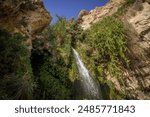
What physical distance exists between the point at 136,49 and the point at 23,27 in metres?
7.78

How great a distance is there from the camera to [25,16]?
13.4 m

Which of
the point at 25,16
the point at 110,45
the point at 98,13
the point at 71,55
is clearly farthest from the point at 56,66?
the point at 98,13

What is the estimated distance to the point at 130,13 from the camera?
20094 mm

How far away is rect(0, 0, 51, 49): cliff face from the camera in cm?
1142

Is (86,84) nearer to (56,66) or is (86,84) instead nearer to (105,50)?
(56,66)

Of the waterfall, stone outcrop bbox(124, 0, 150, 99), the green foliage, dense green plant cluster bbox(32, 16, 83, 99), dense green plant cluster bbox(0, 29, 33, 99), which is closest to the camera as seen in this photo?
dense green plant cluster bbox(0, 29, 33, 99)

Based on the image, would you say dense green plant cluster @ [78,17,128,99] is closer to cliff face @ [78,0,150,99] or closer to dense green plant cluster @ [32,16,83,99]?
cliff face @ [78,0,150,99]

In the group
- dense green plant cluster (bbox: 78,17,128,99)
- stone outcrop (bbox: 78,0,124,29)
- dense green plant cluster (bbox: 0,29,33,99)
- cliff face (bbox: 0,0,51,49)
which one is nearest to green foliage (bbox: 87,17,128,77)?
dense green plant cluster (bbox: 78,17,128,99)

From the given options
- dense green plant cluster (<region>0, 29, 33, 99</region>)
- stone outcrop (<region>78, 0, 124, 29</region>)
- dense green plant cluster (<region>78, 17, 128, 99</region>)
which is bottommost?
dense green plant cluster (<region>0, 29, 33, 99</region>)

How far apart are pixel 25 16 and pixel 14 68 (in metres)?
3.25

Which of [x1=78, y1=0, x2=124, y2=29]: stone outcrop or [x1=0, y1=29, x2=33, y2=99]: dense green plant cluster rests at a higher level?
[x1=78, y1=0, x2=124, y2=29]: stone outcrop

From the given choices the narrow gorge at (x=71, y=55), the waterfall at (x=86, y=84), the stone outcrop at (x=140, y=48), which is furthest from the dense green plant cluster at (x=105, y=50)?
the stone outcrop at (x=140, y=48)

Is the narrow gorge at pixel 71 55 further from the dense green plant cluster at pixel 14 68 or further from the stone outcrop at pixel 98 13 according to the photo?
the stone outcrop at pixel 98 13

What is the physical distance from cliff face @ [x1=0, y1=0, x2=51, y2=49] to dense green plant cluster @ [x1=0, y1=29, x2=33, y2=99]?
555 millimetres
